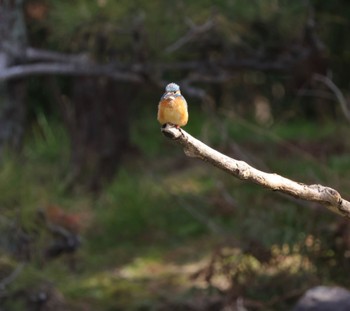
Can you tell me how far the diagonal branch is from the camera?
82.2 inches

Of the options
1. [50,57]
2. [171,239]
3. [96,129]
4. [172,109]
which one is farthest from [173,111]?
[96,129]

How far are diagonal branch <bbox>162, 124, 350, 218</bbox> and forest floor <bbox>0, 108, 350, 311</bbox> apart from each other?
5.94ft

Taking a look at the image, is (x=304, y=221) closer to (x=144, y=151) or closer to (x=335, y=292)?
(x=335, y=292)

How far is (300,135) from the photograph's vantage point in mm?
7328

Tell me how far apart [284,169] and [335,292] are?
1.89 m

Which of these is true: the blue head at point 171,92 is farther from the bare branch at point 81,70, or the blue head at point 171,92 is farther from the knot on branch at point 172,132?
the bare branch at point 81,70

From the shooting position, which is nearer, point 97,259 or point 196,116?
point 97,259

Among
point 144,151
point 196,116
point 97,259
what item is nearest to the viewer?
point 97,259

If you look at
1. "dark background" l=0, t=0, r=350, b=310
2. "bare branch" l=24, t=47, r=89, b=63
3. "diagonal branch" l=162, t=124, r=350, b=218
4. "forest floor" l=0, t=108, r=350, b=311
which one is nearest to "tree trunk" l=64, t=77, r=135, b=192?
"dark background" l=0, t=0, r=350, b=310

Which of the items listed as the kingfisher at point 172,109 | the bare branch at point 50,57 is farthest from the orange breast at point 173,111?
the bare branch at point 50,57

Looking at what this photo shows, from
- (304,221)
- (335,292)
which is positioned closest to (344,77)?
(304,221)

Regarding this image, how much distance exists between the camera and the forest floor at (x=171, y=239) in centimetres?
420

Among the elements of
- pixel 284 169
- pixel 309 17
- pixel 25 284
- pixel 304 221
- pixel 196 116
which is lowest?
pixel 25 284

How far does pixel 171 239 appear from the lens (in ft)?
18.2
